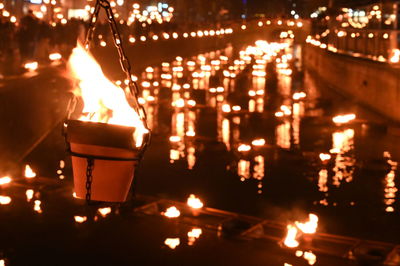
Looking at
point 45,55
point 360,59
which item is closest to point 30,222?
point 45,55

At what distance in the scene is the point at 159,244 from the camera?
A: 7414 mm

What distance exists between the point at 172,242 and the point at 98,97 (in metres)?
3.24

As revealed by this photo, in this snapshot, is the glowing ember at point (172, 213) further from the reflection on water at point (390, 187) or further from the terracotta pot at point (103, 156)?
the terracotta pot at point (103, 156)

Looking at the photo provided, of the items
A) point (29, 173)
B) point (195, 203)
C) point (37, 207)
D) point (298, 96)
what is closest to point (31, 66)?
point (29, 173)

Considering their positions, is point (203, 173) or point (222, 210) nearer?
point (222, 210)

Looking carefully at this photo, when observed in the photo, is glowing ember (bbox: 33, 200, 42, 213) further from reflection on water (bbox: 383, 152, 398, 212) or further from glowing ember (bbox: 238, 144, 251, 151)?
glowing ember (bbox: 238, 144, 251, 151)

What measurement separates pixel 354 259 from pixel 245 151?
5.88 metres

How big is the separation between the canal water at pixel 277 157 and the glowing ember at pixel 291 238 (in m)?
0.50

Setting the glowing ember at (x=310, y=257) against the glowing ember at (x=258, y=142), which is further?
the glowing ember at (x=258, y=142)

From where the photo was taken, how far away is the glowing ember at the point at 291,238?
742cm

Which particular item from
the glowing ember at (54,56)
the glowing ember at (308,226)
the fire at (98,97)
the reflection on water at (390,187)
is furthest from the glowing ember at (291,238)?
the glowing ember at (54,56)

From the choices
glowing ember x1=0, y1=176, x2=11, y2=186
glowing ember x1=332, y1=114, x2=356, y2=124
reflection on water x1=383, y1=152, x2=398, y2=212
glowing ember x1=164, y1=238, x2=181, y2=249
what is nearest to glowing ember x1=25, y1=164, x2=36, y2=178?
glowing ember x1=0, y1=176, x2=11, y2=186

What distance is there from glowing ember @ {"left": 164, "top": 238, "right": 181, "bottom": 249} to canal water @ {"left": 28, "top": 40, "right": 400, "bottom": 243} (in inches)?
32.2

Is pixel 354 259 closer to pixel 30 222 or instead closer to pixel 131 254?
pixel 131 254
